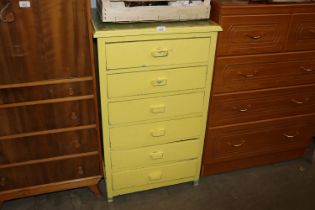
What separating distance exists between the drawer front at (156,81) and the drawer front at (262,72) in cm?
13

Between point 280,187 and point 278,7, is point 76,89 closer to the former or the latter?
point 278,7

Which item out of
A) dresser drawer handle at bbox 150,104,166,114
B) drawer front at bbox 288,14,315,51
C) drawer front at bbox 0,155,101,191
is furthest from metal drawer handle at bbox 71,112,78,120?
drawer front at bbox 288,14,315,51

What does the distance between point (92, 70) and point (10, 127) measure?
0.46m

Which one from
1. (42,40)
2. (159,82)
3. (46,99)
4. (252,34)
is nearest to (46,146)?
(46,99)

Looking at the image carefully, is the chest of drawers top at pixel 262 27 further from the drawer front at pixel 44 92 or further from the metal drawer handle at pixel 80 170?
the metal drawer handle at pixel 80 170

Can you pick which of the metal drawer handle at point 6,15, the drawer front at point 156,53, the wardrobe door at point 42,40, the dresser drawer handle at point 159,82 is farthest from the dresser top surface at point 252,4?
the metal drawer handle at point 6,15

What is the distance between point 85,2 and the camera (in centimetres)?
122

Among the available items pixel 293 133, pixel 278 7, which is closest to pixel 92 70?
pixel 278 7

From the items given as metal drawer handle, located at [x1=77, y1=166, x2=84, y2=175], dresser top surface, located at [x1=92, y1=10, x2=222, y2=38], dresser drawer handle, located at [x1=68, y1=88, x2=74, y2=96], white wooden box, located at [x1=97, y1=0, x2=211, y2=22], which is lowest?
metal drawer handle, located at [x1=77, y1=166, x2=84, y2=175]

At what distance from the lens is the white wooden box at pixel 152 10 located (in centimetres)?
133

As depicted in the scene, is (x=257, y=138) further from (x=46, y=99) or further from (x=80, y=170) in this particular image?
(x=46, y=99)

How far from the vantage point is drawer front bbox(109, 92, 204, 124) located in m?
1.47

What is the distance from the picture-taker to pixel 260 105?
176 cm

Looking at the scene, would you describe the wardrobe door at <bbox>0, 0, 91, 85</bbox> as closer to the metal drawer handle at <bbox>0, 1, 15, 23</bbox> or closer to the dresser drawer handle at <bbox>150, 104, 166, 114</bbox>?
the metal drawer handle at <bbox>0, 1, 15, 23</bbox>
